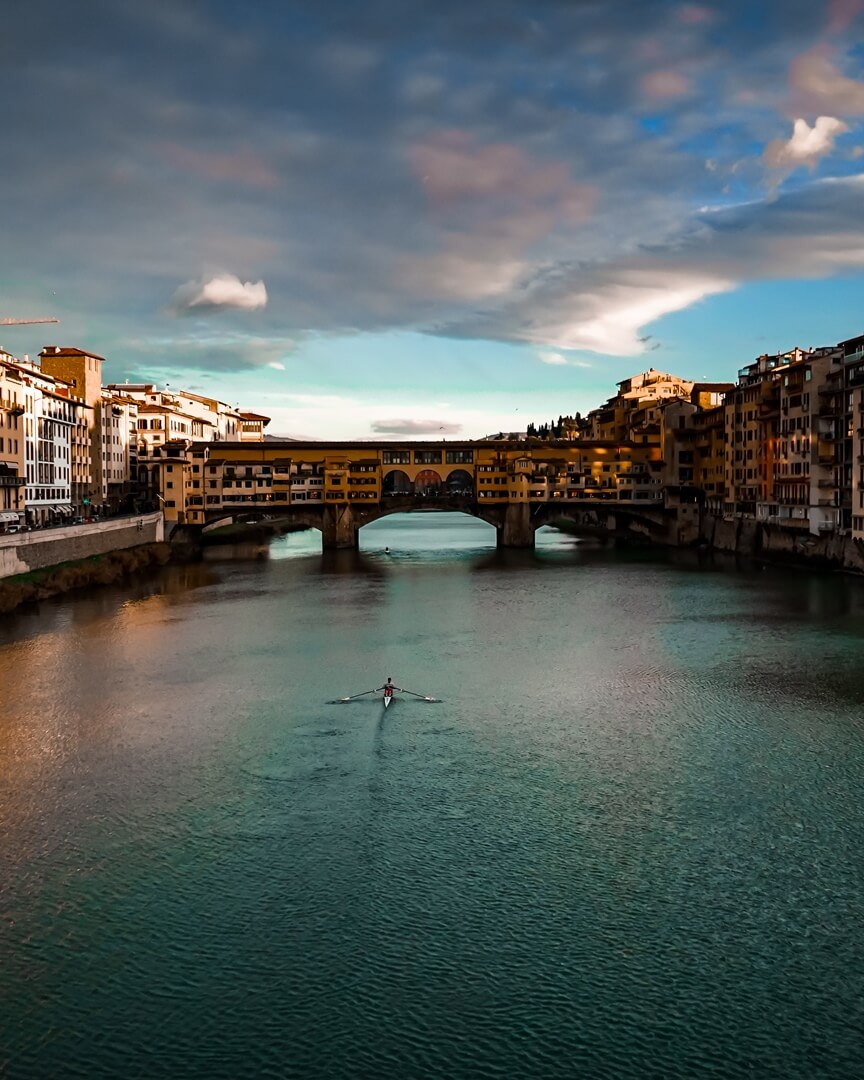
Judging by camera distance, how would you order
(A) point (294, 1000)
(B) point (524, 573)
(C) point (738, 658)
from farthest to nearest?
(B) point (524, 573) < (C) point (738, 658) < (A) point (294, 1000)

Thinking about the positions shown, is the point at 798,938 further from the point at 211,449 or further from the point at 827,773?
the point at 211,449

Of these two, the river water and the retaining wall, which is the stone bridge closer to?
the retaining wall

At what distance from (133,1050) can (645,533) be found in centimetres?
7723

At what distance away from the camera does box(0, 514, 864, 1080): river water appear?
39.8ft

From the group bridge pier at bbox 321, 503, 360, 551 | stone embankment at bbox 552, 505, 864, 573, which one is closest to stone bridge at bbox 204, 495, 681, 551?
bridge pier at bbox 321, 503, 360, 551

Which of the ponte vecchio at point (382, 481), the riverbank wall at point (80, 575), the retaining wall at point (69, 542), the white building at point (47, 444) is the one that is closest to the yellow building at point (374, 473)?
the ponte vecchio at point (382, 481)

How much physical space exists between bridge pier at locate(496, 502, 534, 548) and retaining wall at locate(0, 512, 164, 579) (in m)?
28.3

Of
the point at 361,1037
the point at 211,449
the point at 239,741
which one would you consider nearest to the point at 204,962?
the point at 361,1037

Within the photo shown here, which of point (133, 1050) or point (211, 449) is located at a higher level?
point (211, 449)

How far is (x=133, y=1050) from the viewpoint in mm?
11875

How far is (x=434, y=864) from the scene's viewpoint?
54.9 ft

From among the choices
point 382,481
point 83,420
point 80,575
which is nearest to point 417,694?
point 80,575

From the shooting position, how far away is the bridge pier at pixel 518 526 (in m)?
78.9

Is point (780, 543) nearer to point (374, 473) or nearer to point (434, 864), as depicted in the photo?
point (374, 473)
